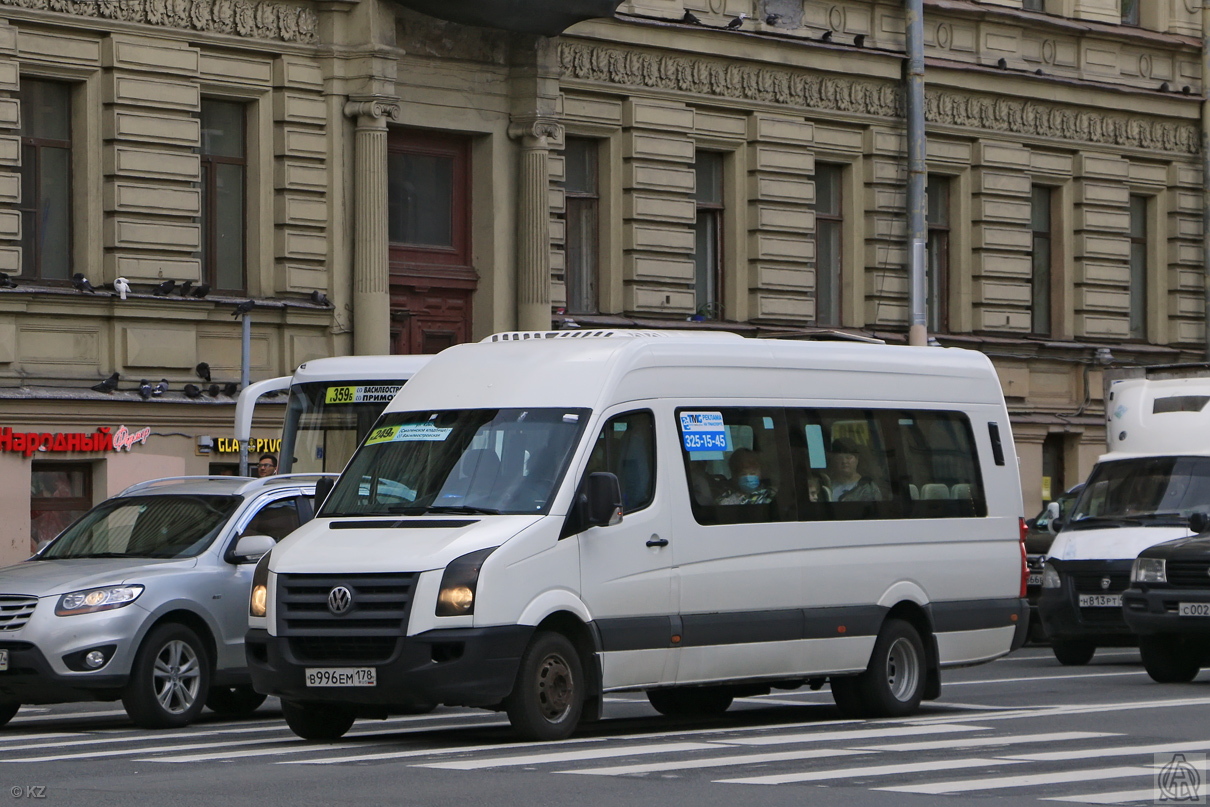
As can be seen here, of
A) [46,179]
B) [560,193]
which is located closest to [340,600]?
[46,179]

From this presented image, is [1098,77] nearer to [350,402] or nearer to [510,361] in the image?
[350,402]

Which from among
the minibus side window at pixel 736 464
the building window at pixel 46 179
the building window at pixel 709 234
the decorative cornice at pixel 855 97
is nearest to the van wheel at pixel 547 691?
the minibus side window at pixel 736 464

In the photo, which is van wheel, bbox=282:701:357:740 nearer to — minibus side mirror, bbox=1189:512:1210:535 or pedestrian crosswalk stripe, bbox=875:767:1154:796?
pedestrian crosswalk stripe, bbox=875:767:1154:796

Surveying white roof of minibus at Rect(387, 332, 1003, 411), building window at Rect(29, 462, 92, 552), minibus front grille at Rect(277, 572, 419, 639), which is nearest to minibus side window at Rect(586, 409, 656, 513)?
white roof of minibus at Rect(387, 332, 1003, 411)

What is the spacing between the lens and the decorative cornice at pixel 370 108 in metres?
27.6

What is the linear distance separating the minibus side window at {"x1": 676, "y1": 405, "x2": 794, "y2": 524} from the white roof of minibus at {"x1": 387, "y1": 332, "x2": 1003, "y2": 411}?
17cm

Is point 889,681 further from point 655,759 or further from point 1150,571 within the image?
point 1150,571

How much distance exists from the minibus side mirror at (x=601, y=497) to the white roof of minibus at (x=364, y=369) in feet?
29.1

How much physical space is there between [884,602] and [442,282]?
14876 millimetres

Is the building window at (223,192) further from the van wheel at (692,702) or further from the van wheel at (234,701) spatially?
the van wheel at (692,702)

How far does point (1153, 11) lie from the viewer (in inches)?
1502

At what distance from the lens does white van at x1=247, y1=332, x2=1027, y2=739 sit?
13141mm

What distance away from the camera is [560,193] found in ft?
99.1

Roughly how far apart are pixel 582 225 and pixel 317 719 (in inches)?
694
